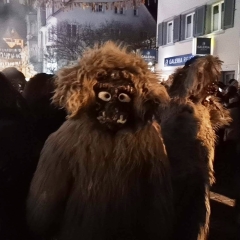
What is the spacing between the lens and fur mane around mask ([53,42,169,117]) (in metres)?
1.76

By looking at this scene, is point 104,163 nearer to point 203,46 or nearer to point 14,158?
point 14,158

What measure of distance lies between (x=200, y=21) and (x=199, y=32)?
1.07 ft

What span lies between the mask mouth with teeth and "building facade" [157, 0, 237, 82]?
8.16m

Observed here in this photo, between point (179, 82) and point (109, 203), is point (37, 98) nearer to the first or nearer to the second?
point (179, 82)

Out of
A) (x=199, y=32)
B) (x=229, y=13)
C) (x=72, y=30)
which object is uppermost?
(x=72, y=30)

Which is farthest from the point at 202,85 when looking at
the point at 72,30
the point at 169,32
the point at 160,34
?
the point at 72,30

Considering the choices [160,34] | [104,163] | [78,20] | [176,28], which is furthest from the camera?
[78,20]

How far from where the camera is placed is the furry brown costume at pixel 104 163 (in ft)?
5.69

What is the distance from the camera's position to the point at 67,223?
5.72 feet

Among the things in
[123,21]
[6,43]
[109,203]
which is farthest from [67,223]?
[123,21]

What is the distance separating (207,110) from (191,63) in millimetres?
348

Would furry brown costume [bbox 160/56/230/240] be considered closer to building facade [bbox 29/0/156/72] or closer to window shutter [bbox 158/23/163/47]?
window shutter [bbox 158/23/163/47]

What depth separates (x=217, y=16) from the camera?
11.9m

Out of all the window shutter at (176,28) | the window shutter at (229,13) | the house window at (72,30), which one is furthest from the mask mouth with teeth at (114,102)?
the house window at (72,30)
